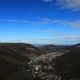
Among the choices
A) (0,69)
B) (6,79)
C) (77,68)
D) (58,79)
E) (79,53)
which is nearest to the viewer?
(6,79)

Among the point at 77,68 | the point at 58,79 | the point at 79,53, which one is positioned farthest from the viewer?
the point at 79,53

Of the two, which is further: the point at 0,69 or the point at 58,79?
the point at 0,69

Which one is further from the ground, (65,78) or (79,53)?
(79,53)

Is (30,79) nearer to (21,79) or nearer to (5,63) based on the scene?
(21,79)

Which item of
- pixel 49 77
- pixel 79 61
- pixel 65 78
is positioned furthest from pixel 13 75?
pixel 79 61

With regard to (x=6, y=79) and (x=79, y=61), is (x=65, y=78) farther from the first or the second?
(x=79, y=61)

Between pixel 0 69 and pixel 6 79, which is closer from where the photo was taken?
pixel 6 79

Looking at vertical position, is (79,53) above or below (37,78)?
above

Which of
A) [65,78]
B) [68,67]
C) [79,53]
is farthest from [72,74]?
[79,53]

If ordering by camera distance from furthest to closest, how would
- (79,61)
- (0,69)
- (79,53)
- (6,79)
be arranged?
(79,53)
(79,61)
(0,69)
(6,79)
